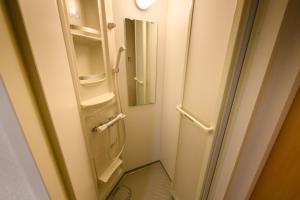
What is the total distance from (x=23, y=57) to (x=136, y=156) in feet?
5.27

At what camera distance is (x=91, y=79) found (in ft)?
2.95

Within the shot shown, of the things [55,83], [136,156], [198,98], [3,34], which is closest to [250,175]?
[198,98]

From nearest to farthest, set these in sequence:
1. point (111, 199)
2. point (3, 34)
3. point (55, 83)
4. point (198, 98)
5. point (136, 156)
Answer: point (3, 34) → point (55, 83) → point (198, 98) → point (111, 199) → point (136, 156)

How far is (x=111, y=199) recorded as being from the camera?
141 cm

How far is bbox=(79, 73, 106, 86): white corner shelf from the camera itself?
2.77 feet

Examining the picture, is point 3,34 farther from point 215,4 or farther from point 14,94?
point 215,4

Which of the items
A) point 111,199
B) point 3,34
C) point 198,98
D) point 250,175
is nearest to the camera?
point 3,34

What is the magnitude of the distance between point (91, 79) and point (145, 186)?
1.47m

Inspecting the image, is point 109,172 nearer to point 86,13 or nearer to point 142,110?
point 142,110

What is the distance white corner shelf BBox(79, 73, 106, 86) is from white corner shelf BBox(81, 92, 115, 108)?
0.12 m

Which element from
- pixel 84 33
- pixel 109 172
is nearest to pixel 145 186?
pixel 109 172

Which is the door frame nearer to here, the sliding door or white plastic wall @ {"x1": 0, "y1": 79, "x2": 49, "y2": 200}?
the sliding door

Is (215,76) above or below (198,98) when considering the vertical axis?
above

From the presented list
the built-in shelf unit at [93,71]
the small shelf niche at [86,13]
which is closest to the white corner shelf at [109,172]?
the built-in shelf unit at [93,71]
